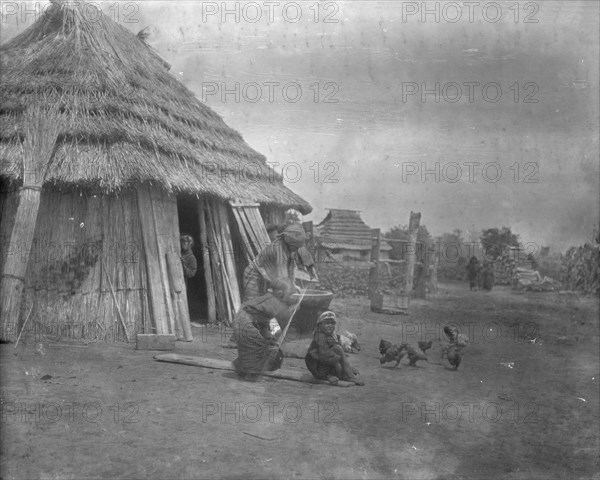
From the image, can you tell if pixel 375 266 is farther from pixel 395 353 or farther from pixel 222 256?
pixel 395 353

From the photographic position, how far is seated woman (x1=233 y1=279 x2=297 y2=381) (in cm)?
507

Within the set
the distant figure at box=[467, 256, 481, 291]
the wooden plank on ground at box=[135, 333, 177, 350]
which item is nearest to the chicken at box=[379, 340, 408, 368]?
the wooden plank on ground at box=[135, 333, 177, 350]

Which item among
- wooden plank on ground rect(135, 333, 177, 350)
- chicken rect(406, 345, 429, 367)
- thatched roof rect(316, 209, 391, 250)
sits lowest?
wooden plank on ground rect(135, 333, 177, 350)

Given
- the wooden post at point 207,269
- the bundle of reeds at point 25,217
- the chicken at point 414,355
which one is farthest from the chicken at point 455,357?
the bundle of reeds at point 25,217

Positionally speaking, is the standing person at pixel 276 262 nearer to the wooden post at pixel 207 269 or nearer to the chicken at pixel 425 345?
the chicken at pixel 425 345

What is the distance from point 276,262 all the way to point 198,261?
10.0 ft

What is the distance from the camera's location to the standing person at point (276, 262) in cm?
567

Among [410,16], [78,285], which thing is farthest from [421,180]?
[78,285]

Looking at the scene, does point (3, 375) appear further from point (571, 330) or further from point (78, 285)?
point (571, 330)

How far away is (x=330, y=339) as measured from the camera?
4.99 m

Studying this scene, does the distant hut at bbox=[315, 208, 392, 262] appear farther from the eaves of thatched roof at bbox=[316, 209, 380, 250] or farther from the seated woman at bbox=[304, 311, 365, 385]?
the seated woman at bbox=[304, 311, 365, 385]

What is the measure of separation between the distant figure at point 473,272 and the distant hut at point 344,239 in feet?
7.81

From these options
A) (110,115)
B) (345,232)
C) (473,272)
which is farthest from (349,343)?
(473,272)

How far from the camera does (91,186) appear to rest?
6078 millimetres
